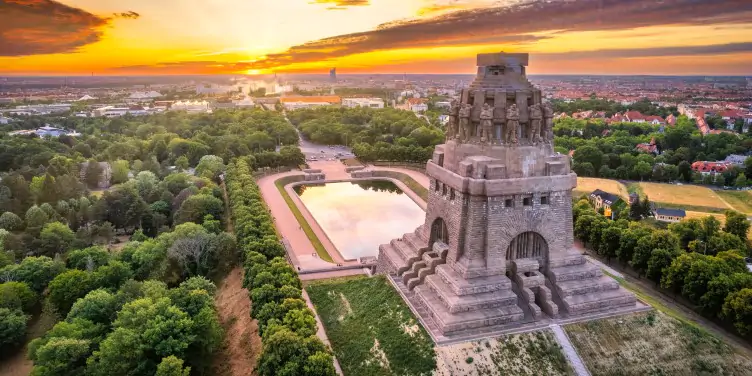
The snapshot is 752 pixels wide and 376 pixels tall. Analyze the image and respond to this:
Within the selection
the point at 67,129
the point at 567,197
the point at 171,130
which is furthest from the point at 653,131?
the point at 67,129

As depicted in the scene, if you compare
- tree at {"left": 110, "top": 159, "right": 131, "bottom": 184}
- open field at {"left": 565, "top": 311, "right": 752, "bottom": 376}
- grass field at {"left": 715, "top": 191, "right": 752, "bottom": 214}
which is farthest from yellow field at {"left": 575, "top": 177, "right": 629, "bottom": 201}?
tree at {"left": 110, "top": 159, "right": 131, "bottom": 184}

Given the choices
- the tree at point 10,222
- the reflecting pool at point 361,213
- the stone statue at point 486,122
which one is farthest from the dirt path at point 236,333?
the tree at point 10,222

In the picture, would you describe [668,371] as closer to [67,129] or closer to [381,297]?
[381,297]

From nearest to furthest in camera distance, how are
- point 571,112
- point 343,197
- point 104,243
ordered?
point 104,243 → point 343,197 → point 571,112

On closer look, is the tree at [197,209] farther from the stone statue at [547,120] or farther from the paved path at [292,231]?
the stone statue at [547,120]

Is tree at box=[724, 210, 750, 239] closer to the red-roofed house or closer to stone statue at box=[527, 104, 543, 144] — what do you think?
stone statue at box=[527, 104, 543, 144]

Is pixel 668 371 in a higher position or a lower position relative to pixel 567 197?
lower
